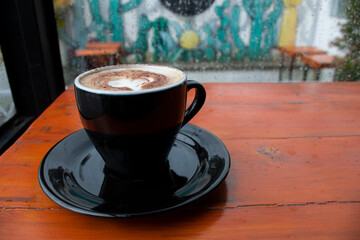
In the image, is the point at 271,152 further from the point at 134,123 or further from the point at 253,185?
the point at 134,123

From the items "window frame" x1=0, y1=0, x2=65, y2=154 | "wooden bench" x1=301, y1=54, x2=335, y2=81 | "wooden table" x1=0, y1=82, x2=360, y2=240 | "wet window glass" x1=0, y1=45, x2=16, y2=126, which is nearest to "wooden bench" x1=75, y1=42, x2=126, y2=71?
"window frame" x1=0, y1=0, x2=65, y2=154

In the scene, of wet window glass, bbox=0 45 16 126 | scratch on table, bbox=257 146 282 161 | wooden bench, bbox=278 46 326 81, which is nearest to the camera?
scratch on table, bbox=257 146 282 161

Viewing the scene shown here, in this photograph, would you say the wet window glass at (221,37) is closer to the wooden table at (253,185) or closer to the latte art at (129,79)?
the wooden table at (253,185)

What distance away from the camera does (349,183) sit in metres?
0.37

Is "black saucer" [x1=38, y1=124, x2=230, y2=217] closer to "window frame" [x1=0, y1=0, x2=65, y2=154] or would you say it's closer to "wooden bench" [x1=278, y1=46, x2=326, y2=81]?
"window frame" [x1=0, y1=0, x2=65, y2=154]

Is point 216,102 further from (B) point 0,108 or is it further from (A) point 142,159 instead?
(B) point 0,108

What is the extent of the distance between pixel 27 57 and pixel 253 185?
0.92 m

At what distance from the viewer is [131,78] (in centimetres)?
39

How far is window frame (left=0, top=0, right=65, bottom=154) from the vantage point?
902mm

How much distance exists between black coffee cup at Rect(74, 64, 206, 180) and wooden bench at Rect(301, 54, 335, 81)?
1.31m

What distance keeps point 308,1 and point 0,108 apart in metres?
1.39

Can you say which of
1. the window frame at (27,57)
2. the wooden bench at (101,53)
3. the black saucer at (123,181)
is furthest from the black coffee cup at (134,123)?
the wooden bench at (101,53)

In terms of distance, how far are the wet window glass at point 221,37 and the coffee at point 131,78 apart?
3.19ft

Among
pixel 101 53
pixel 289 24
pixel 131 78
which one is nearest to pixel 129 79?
pixel 131 78
